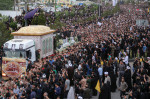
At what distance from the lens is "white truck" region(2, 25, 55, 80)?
1839 cm

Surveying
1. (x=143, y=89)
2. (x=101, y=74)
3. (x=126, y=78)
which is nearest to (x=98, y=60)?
(x=101, y=74)

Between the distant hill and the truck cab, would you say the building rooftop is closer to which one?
the truck cab

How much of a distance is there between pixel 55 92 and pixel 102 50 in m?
11.6

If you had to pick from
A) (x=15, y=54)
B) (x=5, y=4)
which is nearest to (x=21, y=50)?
(x=15, y=54)

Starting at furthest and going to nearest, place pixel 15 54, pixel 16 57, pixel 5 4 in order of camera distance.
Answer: pixel 5 4 < pixel 15 54 < pixel 16 57

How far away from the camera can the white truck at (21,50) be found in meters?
18.4

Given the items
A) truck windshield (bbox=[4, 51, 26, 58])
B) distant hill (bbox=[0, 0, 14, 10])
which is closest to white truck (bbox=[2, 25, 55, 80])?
truck windshield (bbox=[4, 51, 26, 58])

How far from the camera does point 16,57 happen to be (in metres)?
18.8

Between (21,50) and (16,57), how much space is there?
0.58 m

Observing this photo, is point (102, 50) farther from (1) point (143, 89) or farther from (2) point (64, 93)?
(1) point (143, 89)

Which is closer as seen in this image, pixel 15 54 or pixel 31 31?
pixel 15 54

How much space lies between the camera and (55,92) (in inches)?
551

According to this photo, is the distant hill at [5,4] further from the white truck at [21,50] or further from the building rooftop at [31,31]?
the white truck at [21,50]

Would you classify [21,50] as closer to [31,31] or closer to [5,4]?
[31,31]
